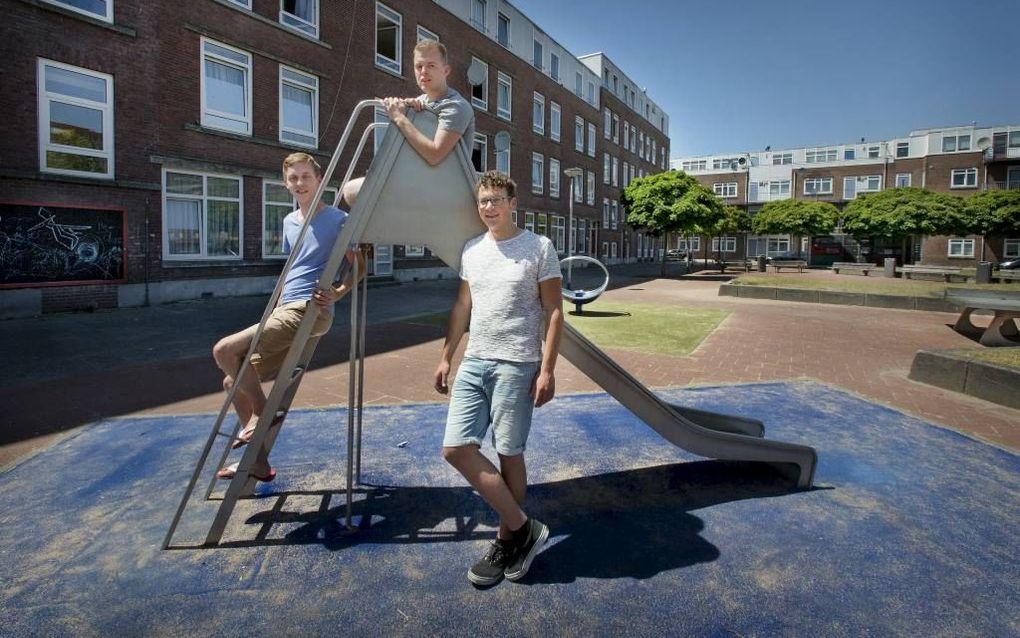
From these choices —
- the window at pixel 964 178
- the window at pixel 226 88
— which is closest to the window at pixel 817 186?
the window at pixel 964 178

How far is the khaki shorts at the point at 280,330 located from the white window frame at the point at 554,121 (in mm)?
32993

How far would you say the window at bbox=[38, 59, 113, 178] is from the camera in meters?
12.0

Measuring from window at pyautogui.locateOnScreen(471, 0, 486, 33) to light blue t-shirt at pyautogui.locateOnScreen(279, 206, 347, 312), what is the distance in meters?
26.2

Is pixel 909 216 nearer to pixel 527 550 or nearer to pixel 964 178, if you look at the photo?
pixel 964 178

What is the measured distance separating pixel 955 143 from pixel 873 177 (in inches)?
290

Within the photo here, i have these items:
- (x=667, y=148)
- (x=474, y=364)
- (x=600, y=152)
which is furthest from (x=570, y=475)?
(x=667, y=148)

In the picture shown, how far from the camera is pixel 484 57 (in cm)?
2706

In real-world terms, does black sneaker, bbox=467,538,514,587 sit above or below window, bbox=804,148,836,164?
below

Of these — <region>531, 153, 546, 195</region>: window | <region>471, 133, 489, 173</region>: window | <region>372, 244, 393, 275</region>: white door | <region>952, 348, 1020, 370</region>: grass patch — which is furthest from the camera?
<region>531, 153, 546, 195</region>: window

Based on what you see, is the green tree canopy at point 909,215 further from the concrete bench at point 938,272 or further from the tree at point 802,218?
the concrete bench at point 938,272

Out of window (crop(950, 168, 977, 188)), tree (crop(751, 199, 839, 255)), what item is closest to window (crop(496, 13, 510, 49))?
tree (crop(751, 199, 839, 255))

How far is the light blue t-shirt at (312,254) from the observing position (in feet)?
10.9

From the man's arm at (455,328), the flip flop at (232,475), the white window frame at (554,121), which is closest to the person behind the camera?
the man's arm at (455,328)

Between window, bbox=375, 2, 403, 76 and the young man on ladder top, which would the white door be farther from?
the young man on ladder top
